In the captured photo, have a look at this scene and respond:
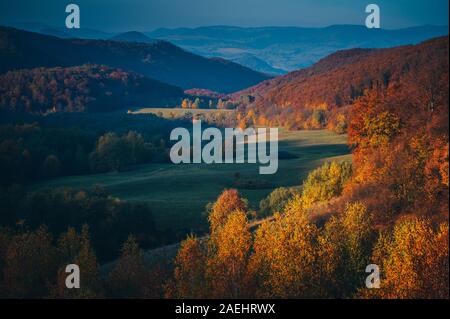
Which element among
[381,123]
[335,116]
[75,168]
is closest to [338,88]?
[335,116]

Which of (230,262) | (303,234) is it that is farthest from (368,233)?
(230,262)

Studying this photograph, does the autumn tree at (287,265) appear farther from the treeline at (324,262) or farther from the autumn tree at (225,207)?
the autumn tree at (225,207)

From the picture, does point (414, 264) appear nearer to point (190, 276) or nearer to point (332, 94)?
point (190, 276)

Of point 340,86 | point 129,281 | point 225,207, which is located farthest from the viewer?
point 340,86

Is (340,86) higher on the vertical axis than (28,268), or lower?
higher

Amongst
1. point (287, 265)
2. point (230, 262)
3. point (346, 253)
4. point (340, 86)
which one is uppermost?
point (340, 86)

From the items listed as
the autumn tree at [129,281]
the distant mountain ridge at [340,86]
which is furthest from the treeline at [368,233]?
the distant mountain ridge at [340,86]

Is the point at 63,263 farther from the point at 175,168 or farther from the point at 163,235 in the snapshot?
the point at 175,168

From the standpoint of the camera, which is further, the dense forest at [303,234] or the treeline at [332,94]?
the treeline at [332,94]
